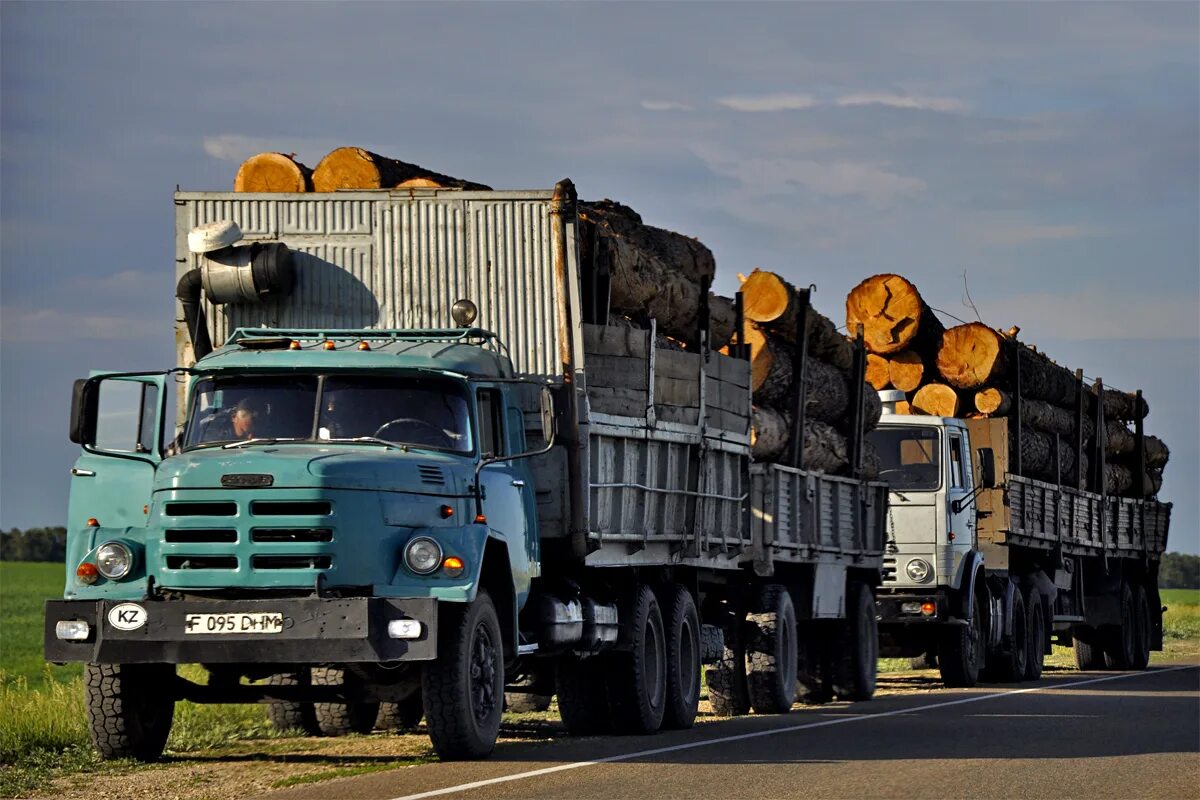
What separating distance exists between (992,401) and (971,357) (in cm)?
64

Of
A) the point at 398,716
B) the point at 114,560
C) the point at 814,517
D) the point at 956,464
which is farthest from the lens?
the point at 956,464

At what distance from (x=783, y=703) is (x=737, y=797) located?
835 cm

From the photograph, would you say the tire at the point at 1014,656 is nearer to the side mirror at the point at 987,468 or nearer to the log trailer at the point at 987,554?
the log trailer at the point at 987,554

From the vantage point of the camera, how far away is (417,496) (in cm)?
1259

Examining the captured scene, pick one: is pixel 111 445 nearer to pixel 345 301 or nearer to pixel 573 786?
pixel 345 301

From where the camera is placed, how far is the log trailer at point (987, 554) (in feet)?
78.9

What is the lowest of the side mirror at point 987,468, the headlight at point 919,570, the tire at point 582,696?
the tire at point 582,696

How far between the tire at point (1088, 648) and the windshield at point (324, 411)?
68.4ft

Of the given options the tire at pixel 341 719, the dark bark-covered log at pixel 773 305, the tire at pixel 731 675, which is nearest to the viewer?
the tire at pixel 341 719

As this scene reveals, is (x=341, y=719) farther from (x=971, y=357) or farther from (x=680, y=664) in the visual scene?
(x=971, y=357)

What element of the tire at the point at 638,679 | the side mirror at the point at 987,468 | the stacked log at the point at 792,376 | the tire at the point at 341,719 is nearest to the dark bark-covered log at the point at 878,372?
the side mirror at the point at 987,468

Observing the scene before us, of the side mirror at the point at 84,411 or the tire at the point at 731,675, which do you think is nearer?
the side mirror at the point at 84,411

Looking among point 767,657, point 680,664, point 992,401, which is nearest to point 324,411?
point 680,664

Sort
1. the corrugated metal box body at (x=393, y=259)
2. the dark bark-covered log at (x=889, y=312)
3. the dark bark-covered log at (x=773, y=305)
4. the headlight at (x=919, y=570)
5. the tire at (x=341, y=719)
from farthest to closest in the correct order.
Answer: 1. the dark bark-covered log at (x=889, y=312)
2. the headlight at (x=919, y=570)
3. the dark bark-covered log at (x=773, y=305)
4. the tire at (x=341, y=719)
5. the corrugated metal box body at (x=393, y=259)
